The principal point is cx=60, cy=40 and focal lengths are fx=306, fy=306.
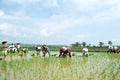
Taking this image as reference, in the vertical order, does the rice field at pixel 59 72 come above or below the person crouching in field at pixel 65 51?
below

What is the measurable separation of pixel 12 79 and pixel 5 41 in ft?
28.0

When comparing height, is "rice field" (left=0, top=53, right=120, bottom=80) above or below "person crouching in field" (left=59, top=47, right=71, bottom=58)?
below

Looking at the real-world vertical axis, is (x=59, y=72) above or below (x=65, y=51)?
below

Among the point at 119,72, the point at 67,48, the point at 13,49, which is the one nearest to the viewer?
the point at 119,72

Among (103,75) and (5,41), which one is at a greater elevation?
(5,41)

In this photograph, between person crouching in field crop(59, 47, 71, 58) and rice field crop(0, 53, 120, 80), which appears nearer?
rice field crop(0, 53, 120, 80)

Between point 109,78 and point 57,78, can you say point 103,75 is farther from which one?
point 57,78

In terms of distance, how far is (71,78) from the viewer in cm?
756

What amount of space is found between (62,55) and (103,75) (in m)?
10.6

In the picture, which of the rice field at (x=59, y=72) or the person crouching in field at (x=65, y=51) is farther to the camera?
the person crouching in field at (x=65, y=51)

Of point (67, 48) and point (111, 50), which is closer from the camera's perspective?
point (67, 48)

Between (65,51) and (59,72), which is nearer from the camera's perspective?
(59,72)

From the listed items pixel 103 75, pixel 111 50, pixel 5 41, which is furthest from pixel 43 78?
pixel 111 50

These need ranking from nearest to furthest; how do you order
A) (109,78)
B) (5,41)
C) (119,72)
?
(109,78), (119,72), (5,41)
